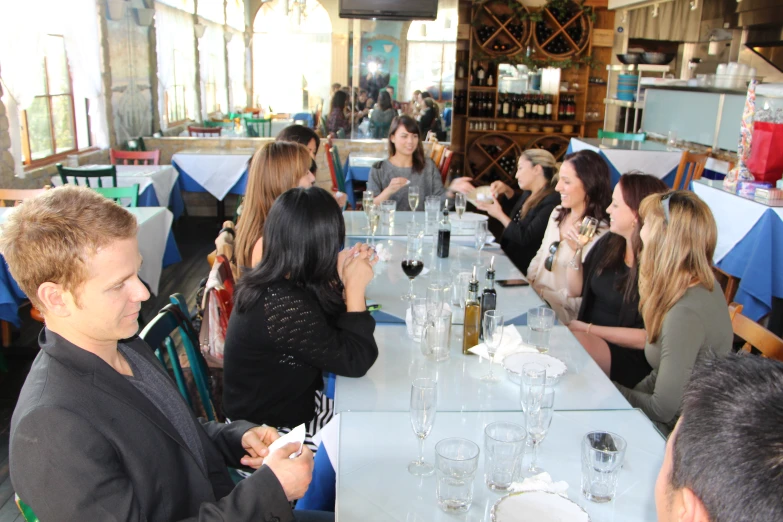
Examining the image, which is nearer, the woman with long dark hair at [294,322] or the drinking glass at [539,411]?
the drinking glass at [539,411]

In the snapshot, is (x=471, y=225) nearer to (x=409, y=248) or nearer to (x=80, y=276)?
(x=409, y=248)

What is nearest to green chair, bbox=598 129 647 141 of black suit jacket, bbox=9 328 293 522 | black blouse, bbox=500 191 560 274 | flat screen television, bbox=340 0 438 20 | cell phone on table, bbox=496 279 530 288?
flat screen television, bbox=340 0 438 20

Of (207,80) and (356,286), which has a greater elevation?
(207,80)

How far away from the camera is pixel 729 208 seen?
3.80 metres

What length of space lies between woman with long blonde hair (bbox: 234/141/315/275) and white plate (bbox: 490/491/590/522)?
173 centimetres

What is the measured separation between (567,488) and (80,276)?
3.26 feet

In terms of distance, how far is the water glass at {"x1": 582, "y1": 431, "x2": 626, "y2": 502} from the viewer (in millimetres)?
1202

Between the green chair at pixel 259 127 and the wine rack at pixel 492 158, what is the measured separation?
10.2 ft

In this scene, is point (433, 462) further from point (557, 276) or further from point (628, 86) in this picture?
point (628, 86)

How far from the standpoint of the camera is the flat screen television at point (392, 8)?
640 centimetres

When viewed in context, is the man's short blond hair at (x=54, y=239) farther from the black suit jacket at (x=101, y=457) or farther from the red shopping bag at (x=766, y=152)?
the red shopping bag at (x=766, y=152)

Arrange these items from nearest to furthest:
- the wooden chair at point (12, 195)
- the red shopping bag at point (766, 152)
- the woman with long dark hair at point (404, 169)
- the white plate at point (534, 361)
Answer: the white plate at point (534, 361), the red shopping bag at point (766, 152), the wooden chair at point (12, 195), the woman with long dark hair at point (404, 169)

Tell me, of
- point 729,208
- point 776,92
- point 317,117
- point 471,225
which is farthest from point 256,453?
point 317,117

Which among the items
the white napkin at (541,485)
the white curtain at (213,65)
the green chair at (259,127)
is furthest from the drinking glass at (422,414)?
the white curtain at (213,65)
